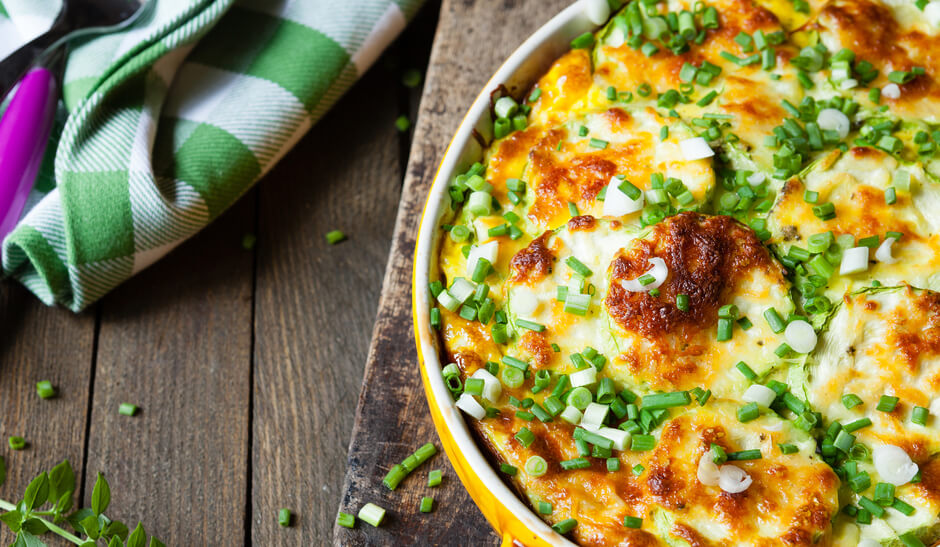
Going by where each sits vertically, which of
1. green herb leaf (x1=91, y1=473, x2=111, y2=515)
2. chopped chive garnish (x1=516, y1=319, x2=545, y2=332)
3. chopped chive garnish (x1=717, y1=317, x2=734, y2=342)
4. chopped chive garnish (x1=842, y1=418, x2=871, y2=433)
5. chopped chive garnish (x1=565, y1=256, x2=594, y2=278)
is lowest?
green herb leaf (x1=91, y1=473, x2=111, y2=515)

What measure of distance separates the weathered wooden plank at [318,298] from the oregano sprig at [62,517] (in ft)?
1.34

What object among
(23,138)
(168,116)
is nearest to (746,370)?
(168,116)

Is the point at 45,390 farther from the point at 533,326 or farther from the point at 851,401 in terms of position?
the point at 851,401

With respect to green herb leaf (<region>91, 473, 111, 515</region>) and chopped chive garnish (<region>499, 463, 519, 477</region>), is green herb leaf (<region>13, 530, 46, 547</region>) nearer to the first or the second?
green herb leaf (<region>91, 473, 111, 515</region>)

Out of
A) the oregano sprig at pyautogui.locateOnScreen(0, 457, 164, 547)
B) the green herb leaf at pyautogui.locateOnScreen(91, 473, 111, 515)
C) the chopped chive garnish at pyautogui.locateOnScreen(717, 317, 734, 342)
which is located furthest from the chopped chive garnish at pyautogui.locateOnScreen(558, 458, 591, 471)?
the green herb leaf at pyautogui.locateOnScreen(91, 473, 111, 515)

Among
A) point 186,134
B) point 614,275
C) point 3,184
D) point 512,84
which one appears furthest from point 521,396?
point 3,184

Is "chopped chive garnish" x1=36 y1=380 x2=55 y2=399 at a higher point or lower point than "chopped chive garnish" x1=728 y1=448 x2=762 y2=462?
lower

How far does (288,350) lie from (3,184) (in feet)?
3.45

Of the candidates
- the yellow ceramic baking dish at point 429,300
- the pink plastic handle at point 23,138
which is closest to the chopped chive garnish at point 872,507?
the yellow ceramic baking dish at point 429,300

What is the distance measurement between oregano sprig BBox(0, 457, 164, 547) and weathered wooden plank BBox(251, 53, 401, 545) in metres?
0.41

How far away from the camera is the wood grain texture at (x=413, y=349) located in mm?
2312

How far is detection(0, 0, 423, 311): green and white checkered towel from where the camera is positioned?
8.91 ft

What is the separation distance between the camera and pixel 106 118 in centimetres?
284

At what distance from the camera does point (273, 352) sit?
283 cm
